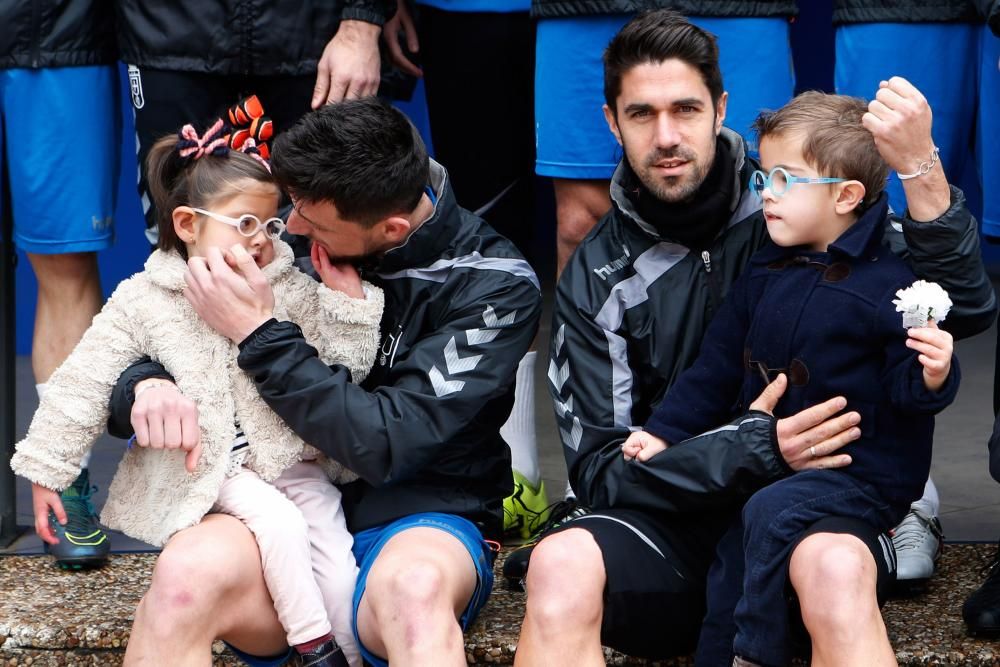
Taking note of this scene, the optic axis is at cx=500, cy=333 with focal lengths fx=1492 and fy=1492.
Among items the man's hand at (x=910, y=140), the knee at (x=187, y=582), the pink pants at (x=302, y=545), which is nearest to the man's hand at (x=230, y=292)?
the pink pants at (x=302, y=545)

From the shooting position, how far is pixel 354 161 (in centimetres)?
273

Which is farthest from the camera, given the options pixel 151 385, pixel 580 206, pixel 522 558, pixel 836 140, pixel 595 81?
pixel 580 206

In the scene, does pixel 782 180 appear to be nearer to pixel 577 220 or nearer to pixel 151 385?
pixel 577 220

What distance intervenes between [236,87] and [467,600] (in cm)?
143

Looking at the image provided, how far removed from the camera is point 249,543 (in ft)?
8.72

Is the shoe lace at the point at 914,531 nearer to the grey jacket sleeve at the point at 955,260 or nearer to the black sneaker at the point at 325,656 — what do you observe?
the grey jacket sleeve at the point at 955,260

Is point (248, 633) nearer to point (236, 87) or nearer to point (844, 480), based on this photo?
point (844, 480)

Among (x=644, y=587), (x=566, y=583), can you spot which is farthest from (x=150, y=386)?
(x=644, y=587)

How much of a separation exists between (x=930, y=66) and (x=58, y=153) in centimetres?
198

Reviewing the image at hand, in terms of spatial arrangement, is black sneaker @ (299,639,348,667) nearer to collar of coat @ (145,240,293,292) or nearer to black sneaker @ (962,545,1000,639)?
collar of coat @ (145,240,293,292)

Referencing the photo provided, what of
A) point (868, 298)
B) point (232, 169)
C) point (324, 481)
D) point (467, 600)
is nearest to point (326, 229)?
point (232, 169)

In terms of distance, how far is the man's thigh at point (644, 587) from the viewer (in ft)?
8.50

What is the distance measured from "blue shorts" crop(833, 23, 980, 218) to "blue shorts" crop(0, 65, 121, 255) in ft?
5.63

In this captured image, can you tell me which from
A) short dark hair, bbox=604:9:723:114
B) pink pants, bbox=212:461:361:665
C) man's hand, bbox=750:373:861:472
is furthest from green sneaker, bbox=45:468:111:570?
man's hand, bbox=750:373:861:472
